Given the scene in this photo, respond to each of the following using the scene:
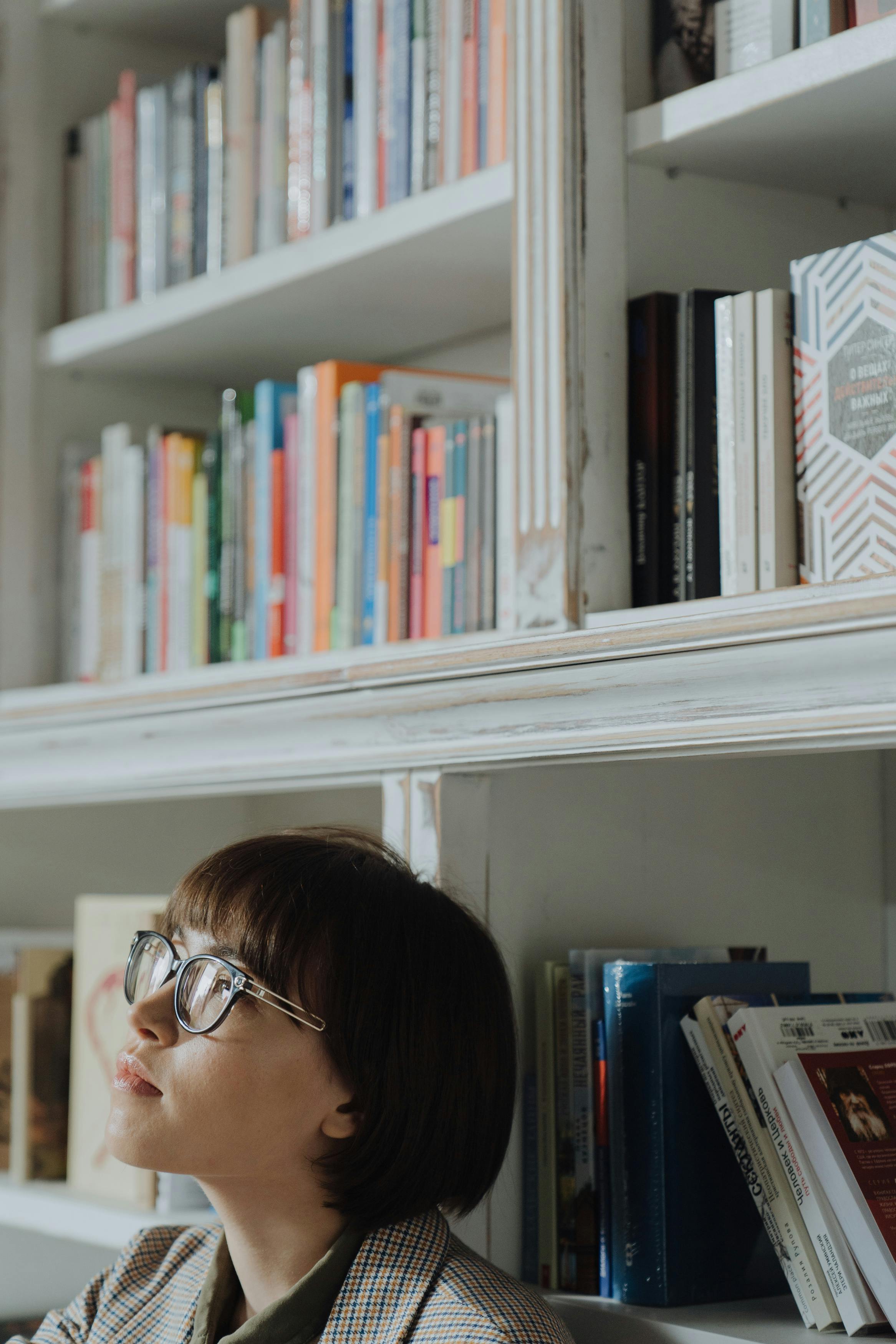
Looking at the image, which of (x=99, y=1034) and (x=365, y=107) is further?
(x=99, y=1034)

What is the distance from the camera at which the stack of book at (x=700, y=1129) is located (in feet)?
3.25

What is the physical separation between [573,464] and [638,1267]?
1.82 feet

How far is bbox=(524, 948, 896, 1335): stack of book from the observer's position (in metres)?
0.99

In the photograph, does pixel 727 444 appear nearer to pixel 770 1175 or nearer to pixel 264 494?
pixel 770 1175

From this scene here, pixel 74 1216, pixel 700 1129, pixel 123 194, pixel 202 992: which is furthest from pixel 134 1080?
pixel 123 194

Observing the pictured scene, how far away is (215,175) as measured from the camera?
5.50 ft

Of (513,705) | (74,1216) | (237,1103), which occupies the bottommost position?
(74,1216)

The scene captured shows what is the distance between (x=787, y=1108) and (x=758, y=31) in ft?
2.42

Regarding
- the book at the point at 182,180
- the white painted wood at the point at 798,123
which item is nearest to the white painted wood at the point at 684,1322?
the white painted wood at the point at 798,123

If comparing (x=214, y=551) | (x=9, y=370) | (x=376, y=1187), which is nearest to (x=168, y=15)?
(x=9, y=370)

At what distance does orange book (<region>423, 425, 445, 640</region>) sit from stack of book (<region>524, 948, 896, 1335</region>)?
1.20 ft

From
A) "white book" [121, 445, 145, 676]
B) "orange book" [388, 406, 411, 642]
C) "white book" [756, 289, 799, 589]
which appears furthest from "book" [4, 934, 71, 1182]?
"white book" [756, 289, 799, 589]

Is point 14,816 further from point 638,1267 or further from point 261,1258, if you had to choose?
point 638,1267

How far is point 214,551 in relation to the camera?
66.0 inches
